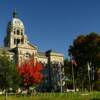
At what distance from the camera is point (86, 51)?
262ft

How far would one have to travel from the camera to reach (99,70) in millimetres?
82375

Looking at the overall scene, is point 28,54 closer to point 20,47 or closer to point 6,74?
point 20,47

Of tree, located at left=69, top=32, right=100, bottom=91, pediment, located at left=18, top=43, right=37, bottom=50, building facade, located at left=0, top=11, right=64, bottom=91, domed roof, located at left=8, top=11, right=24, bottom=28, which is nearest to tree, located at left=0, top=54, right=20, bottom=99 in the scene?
tree, located at left=69, top=32, right=100, bottom=91

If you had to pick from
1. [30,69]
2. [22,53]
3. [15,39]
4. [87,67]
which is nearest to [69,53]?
[87,67]

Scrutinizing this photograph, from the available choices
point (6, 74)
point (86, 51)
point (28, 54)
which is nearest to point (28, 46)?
point (28, 54)

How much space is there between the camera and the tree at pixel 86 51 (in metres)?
79.3

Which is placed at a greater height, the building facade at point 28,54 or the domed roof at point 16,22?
the domed roof at point 16,22

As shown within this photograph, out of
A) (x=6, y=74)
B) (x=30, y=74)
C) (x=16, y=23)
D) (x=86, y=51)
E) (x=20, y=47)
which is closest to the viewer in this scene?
(x=6, y=74)

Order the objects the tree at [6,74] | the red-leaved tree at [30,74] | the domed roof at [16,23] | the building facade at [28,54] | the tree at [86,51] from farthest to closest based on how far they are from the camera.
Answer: the domed roof at [16,23]
the building facade at [28,54]
the tree at [86,51]
the red-leaved tree at [30,74]
the tree at [6,74]

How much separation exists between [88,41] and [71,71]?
1095cm

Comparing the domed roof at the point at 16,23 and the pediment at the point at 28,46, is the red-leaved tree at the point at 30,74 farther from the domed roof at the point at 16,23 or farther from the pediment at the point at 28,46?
the domed roof at the point at 16,23

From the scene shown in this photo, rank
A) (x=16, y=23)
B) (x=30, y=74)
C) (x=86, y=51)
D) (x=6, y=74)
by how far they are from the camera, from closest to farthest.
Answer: (x=6, y=74)
(x=30, y=74)
(x=86, y=51)
(x=16, y=23)

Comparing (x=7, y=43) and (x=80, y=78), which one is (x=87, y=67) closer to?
(x=80, y=78)

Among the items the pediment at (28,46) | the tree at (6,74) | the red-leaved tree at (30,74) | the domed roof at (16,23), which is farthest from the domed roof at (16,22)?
the tree at (6,74)
